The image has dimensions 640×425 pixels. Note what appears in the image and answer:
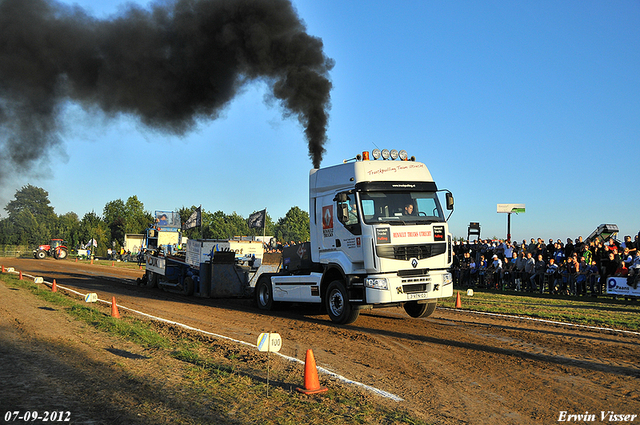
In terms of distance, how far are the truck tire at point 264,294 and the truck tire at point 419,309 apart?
3791 mm

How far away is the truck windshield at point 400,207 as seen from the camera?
400 inches

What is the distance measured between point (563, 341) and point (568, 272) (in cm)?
1123

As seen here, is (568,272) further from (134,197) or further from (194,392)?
(134,197)

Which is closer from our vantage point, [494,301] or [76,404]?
[76,404]

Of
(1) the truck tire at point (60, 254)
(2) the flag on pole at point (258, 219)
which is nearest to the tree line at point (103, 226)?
(1) the truck tire at point (60, 254)

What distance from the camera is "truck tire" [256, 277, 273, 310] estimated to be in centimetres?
1324

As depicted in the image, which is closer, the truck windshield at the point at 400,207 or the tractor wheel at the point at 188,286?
the truck windshield at the point at 400,207

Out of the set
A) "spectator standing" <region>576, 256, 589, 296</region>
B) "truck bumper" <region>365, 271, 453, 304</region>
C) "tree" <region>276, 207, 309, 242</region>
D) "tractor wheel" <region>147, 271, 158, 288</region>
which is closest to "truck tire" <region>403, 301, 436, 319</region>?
"truck bumper" <region>365, 271, 453, 304</region>

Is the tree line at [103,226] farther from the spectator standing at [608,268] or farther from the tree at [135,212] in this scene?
the spectator standing at [608,268]

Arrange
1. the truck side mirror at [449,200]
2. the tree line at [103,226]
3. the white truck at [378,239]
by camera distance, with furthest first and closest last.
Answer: the tree line at [103,226] < the truck side mirror at [449,200] < the white truck at [378,239]

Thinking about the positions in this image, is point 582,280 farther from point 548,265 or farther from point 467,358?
point 467,358

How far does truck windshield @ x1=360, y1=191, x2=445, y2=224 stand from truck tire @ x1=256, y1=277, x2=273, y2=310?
4.41m

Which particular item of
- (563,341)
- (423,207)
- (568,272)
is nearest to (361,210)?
(423,207)

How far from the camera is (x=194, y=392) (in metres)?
5.57
